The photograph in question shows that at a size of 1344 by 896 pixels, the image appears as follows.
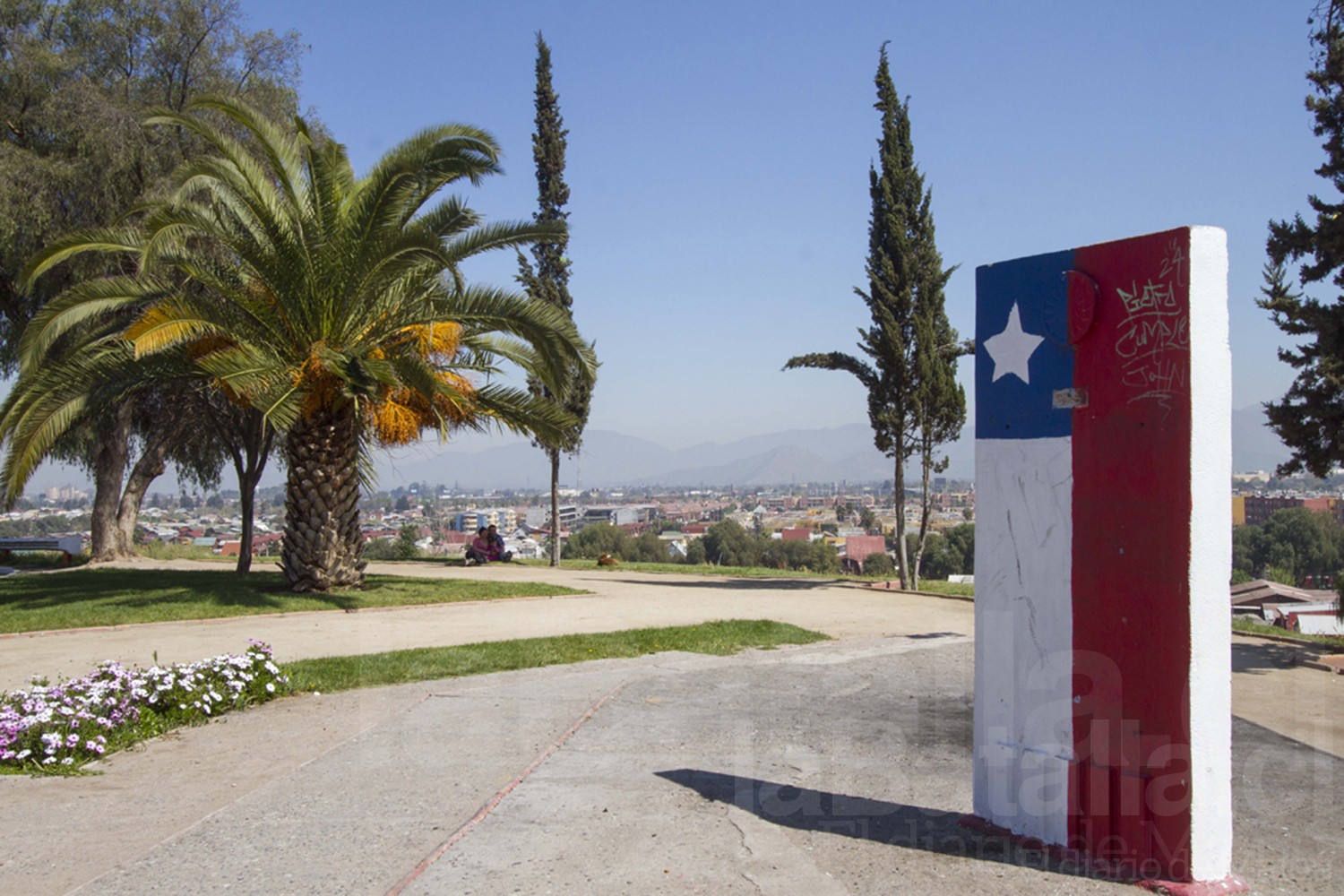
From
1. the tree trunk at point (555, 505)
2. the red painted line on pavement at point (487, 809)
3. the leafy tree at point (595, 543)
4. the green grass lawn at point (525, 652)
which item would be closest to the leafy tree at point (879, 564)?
the leafy tree at point (595, 543)

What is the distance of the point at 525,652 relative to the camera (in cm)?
857

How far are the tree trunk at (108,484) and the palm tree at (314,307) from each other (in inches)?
251

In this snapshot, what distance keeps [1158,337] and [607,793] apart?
295cm

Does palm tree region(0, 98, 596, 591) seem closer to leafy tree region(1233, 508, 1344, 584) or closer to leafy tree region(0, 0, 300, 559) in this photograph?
leafy tree region(0, 0, 300, 559)

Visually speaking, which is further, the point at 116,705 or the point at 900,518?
the point at 900,518

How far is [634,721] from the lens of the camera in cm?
585

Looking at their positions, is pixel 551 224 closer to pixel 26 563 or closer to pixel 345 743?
pixel 345 743

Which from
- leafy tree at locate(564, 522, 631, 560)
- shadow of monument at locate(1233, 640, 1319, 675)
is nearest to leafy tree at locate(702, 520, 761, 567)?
leafy tree at locate(564, 522, 631, 560)

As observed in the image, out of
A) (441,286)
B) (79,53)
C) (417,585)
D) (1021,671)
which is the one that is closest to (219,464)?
(79,53)

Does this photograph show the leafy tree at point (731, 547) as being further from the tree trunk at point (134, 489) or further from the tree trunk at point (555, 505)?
the tree trunk at point (134, 489)

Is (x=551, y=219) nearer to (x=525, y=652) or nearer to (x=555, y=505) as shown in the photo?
(x=555, y=505)

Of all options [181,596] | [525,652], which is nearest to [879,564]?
[181,596]

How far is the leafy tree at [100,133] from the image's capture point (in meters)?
16.8

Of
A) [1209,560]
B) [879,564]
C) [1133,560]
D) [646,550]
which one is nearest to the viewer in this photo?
[1209,560]
